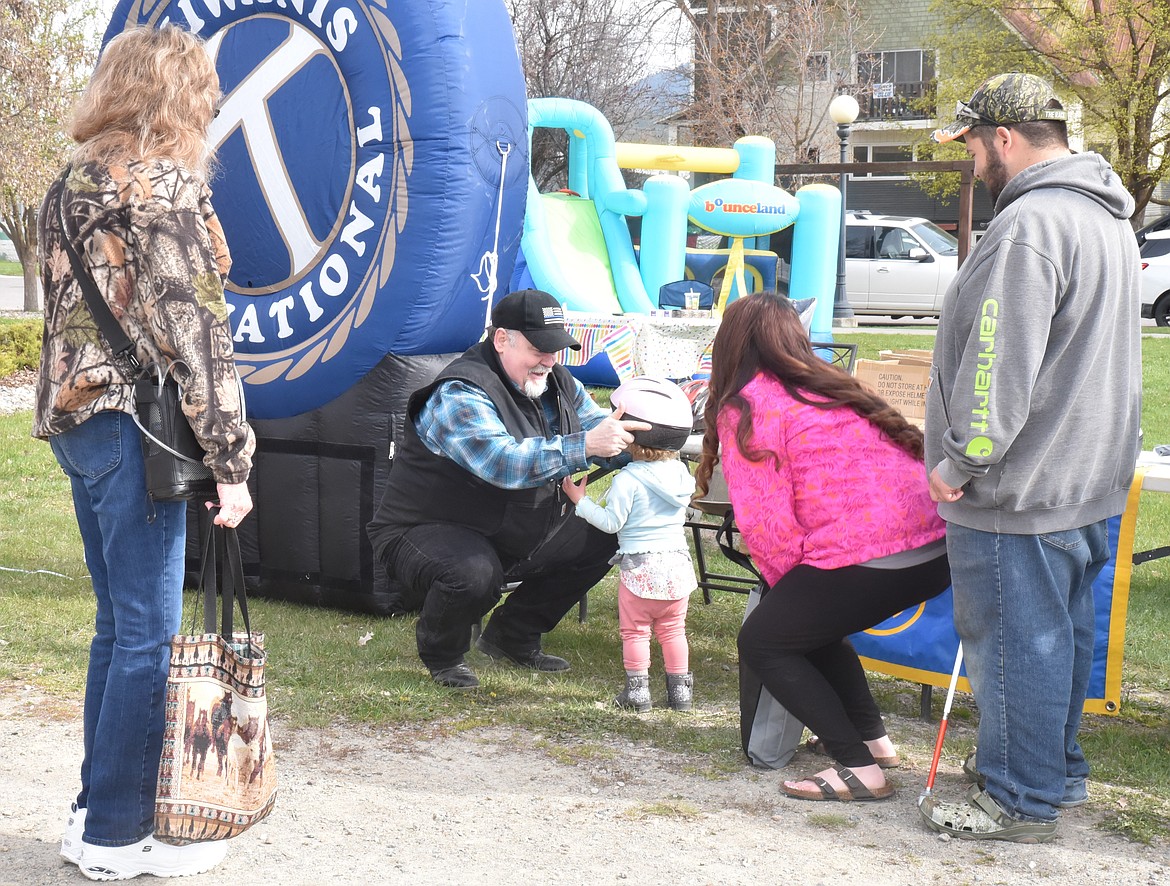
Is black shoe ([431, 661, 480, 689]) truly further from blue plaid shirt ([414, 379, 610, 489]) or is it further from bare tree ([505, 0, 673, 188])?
bare tree ([505, 0, 673, 188])

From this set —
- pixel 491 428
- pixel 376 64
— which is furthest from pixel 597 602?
pixel 376 64

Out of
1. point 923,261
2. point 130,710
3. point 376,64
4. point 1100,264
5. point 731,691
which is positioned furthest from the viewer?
point 923,261

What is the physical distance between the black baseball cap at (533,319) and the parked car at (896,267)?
16121mm

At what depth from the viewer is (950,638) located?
3855 millimetres

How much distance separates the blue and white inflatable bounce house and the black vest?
2.28 ft

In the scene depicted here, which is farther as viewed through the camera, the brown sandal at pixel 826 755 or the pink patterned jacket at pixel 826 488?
the brown sandal at pixel 826 755

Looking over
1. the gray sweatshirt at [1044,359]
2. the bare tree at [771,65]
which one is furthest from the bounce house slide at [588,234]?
the bare tree at [771,65]

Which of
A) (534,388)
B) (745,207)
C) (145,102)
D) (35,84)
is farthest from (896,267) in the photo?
(145,102)

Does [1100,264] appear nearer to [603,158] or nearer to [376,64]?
[376,64]

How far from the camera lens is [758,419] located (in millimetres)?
3451

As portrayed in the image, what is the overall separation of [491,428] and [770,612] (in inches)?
44.7

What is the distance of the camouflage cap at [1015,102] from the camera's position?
10.0 ft

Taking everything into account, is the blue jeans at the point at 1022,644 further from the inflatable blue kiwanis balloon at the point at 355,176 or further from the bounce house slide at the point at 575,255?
the bounce house slide at the point at 575,255

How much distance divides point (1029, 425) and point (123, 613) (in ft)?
6.76
